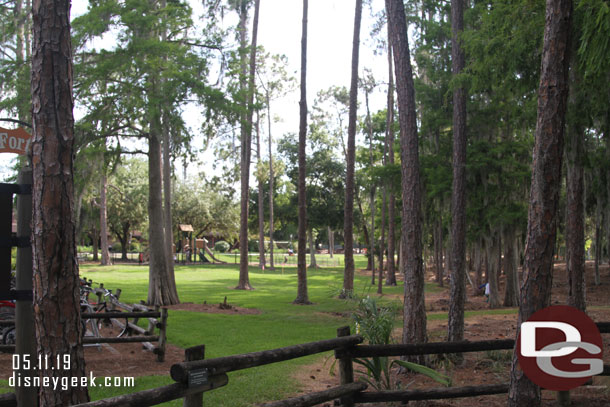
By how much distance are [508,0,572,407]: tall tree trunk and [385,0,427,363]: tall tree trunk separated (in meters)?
3.03

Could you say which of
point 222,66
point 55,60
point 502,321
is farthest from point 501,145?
point 55,60

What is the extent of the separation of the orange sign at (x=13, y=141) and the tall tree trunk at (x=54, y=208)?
1.11 metres

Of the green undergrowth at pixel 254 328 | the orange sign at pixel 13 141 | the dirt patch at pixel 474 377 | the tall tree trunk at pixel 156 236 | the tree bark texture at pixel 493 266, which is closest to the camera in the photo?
the orange sign at pixel 13 141

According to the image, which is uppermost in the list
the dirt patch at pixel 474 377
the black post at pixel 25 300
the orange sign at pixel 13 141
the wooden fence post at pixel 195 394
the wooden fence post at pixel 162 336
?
the orange sign at pixel 13 141

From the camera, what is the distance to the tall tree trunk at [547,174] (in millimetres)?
5246

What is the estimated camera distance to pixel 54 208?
379cm

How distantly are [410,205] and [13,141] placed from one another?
5.62 m

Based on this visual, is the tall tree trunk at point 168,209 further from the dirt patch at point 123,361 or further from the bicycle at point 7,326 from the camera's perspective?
the bicycle at point 7,326

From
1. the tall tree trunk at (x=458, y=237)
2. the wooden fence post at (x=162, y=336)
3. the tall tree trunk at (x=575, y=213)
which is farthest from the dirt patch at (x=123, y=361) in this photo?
the tall tree trunk at (x=575, y=213)

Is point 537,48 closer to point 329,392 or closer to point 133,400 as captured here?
point 329,392

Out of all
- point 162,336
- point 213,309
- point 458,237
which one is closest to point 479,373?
point 458,237

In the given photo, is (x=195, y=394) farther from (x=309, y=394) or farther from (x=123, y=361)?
(x=123, y=361)

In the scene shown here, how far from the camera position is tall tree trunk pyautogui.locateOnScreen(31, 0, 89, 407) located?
3760 millimetres

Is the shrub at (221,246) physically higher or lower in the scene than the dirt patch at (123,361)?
lower
